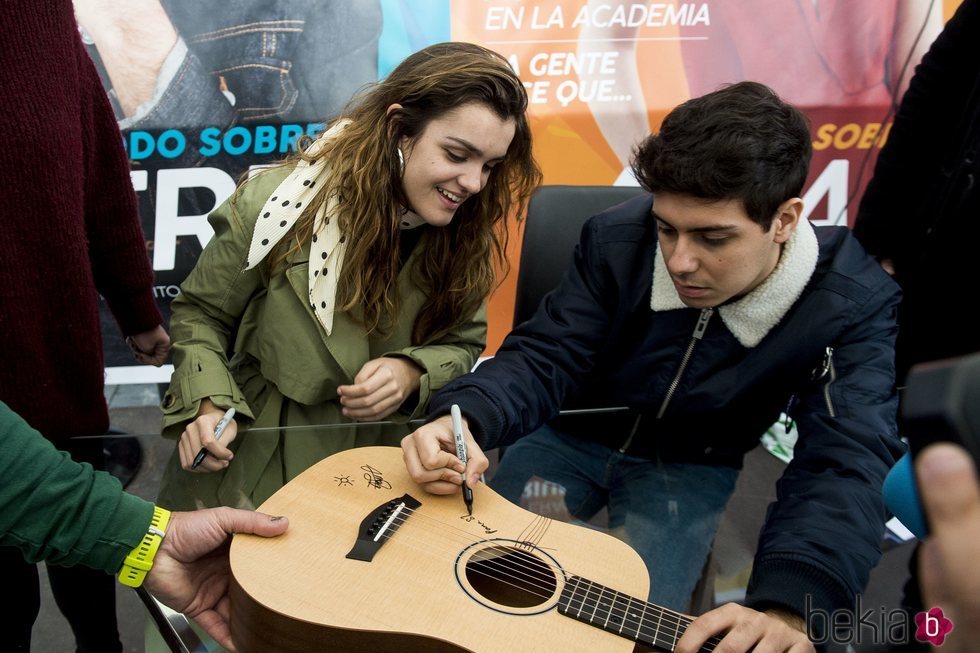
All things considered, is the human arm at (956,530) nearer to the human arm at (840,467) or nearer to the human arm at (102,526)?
the human arm at (840,467)

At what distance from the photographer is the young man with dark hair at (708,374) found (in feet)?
4.03

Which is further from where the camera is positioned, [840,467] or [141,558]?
[840,467]

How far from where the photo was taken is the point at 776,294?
1437 millimetres

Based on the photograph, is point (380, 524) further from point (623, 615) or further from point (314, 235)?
point (314, 235)

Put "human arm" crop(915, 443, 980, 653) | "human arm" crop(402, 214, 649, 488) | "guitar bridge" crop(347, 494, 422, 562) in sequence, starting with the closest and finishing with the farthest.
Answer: "human arm" crop(915, 443, 980, 653) → "guitar bridge" crop(347, 494, 422, 562) → "human arm" crop(402, 214, 649, 488)

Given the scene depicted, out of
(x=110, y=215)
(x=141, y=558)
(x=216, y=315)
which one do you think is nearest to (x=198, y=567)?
(x=141, y=558)

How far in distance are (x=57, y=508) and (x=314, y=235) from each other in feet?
2.34

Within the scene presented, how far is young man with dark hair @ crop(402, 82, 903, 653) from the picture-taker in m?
1.23

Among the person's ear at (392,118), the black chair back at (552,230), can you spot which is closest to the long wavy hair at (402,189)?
the person's ear at (392,118)

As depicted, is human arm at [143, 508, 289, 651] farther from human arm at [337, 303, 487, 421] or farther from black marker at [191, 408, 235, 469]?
human arm at [337, 303, 487, 421]

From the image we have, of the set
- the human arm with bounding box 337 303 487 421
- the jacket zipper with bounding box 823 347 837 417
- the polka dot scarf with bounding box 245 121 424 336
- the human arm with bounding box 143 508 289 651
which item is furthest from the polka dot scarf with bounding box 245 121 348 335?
the jacket zipper with bounding box 823 347 837 417

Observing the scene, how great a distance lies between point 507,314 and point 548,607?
77.9 inches
